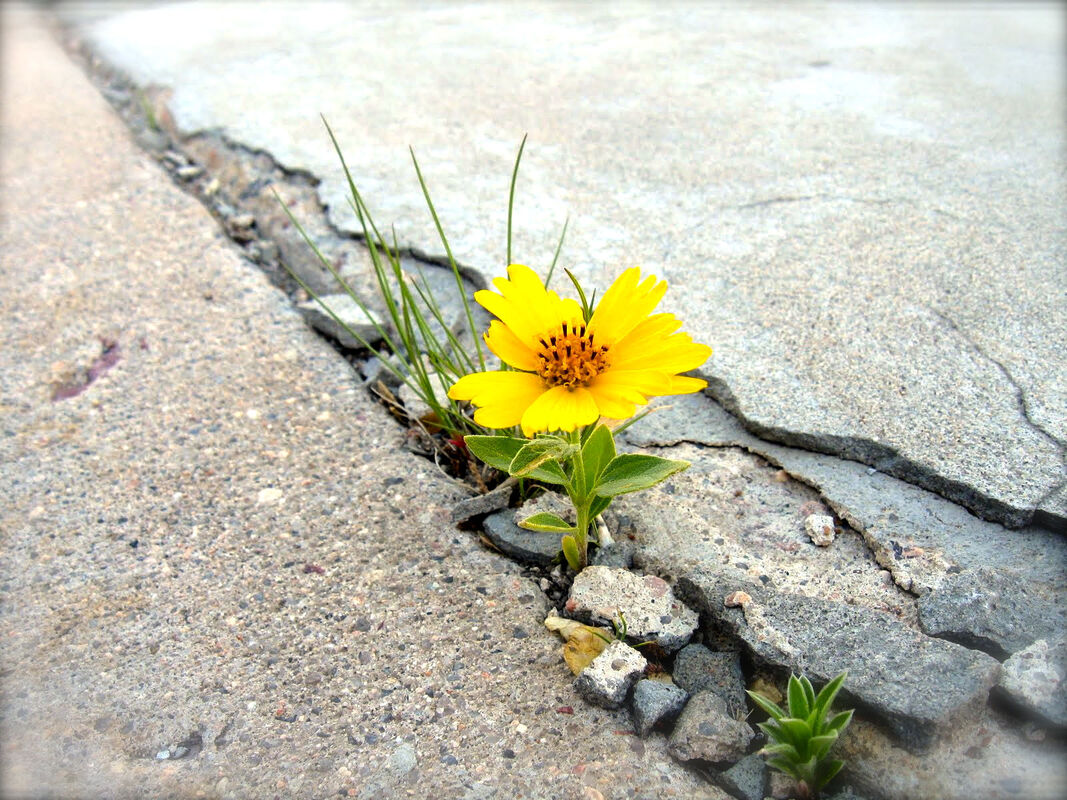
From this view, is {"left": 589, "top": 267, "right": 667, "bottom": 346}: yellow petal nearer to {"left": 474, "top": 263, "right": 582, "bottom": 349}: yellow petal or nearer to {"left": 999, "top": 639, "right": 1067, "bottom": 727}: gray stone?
{"left": 474, "top": 263, "right": 582, "bottom": 349}: yellow petal

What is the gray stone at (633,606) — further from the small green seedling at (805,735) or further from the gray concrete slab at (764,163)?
the gray concrete slab at (764,163)

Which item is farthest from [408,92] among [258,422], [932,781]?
[932,781]

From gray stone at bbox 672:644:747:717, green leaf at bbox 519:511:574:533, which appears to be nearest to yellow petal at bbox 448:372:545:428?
green leaf at bbox 519:511:574:533

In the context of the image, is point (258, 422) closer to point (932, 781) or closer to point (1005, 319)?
point (932, 781)

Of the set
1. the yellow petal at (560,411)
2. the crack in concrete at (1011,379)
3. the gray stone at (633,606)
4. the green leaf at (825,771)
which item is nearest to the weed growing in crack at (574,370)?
the yellow petal at (560,411)

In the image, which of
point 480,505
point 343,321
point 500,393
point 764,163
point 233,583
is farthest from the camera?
point 764,163

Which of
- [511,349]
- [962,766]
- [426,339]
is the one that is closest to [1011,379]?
[962,766]

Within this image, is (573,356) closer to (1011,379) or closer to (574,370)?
(574,370)

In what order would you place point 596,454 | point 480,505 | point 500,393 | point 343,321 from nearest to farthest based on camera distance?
point 500,393 < point 596,454 < point 480,505 < point 343,321
